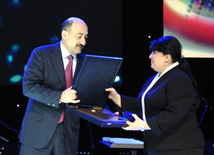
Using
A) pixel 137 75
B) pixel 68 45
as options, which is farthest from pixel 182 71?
pixel 137 75

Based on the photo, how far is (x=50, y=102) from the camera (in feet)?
8.51

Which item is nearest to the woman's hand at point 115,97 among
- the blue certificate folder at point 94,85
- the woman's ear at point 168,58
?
the blue certificate folder at point 94,85

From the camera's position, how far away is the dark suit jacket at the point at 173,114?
2403 mm

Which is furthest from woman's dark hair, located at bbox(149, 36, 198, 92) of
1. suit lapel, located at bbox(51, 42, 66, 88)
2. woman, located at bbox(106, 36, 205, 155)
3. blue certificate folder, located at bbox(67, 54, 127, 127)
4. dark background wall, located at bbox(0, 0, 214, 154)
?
dark background wall, located at bbox(0, 0, 214, 154)

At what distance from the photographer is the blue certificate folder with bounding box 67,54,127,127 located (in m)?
2.49

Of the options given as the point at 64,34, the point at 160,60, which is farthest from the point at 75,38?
the point at 160,60

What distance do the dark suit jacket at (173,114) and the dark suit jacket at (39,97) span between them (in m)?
0.69

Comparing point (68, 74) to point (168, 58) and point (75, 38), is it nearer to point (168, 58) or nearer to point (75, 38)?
point (75, 38)

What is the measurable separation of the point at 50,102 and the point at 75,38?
593mm

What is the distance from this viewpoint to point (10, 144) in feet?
13.8

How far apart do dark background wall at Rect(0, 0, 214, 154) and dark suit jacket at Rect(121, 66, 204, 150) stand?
68.6 inches

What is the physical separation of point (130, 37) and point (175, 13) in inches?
27.5

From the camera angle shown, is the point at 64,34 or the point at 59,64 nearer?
the point at 59,64

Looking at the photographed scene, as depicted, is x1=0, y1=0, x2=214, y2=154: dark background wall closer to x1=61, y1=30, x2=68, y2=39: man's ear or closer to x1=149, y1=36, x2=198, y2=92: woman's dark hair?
x1=61, y1=30, x2=68, y2=39: man's ear
